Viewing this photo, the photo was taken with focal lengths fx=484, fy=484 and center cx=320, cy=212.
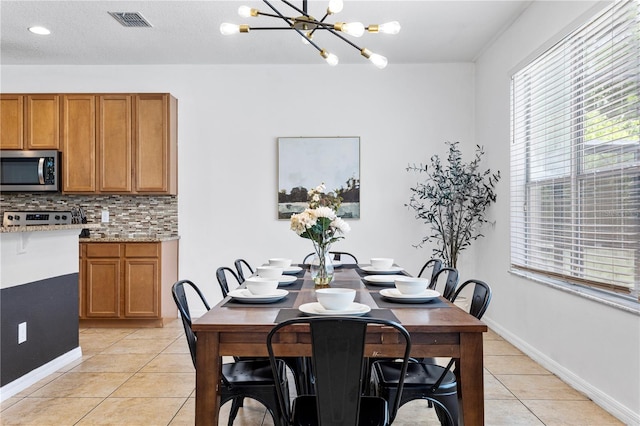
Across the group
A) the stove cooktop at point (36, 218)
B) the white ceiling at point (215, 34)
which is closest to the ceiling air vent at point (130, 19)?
the white ceiling at point (215, 34)

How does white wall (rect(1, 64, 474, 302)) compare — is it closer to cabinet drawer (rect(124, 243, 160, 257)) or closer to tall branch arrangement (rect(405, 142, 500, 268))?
tall branch arrangement (rect(405, 142, 500, 268))

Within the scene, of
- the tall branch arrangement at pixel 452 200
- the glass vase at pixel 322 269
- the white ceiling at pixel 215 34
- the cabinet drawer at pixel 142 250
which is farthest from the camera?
the tall branch arrangement at pixel 452 200

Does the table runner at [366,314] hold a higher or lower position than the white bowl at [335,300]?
lower

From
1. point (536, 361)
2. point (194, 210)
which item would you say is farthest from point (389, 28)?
point (194, 210)

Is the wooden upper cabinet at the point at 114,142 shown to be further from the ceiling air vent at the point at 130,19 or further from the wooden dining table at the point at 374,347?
the wooden dining table at the point at 374,347

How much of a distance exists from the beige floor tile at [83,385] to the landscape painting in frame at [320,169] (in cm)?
256

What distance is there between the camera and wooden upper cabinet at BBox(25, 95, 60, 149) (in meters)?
5.12

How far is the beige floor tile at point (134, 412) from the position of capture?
2.65 metres

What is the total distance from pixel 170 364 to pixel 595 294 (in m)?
2.99

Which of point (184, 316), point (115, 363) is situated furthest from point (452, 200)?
point (184, 316)

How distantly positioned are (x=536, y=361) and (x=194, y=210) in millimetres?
3734

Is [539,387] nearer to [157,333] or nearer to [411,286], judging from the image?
[411,286]

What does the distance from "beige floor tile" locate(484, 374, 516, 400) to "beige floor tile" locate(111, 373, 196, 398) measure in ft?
6.24

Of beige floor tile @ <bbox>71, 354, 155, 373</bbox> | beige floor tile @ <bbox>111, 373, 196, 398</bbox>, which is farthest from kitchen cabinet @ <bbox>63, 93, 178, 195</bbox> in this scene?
beige floor tile @ <bbox>111, 373, 196, 398</bbox>
